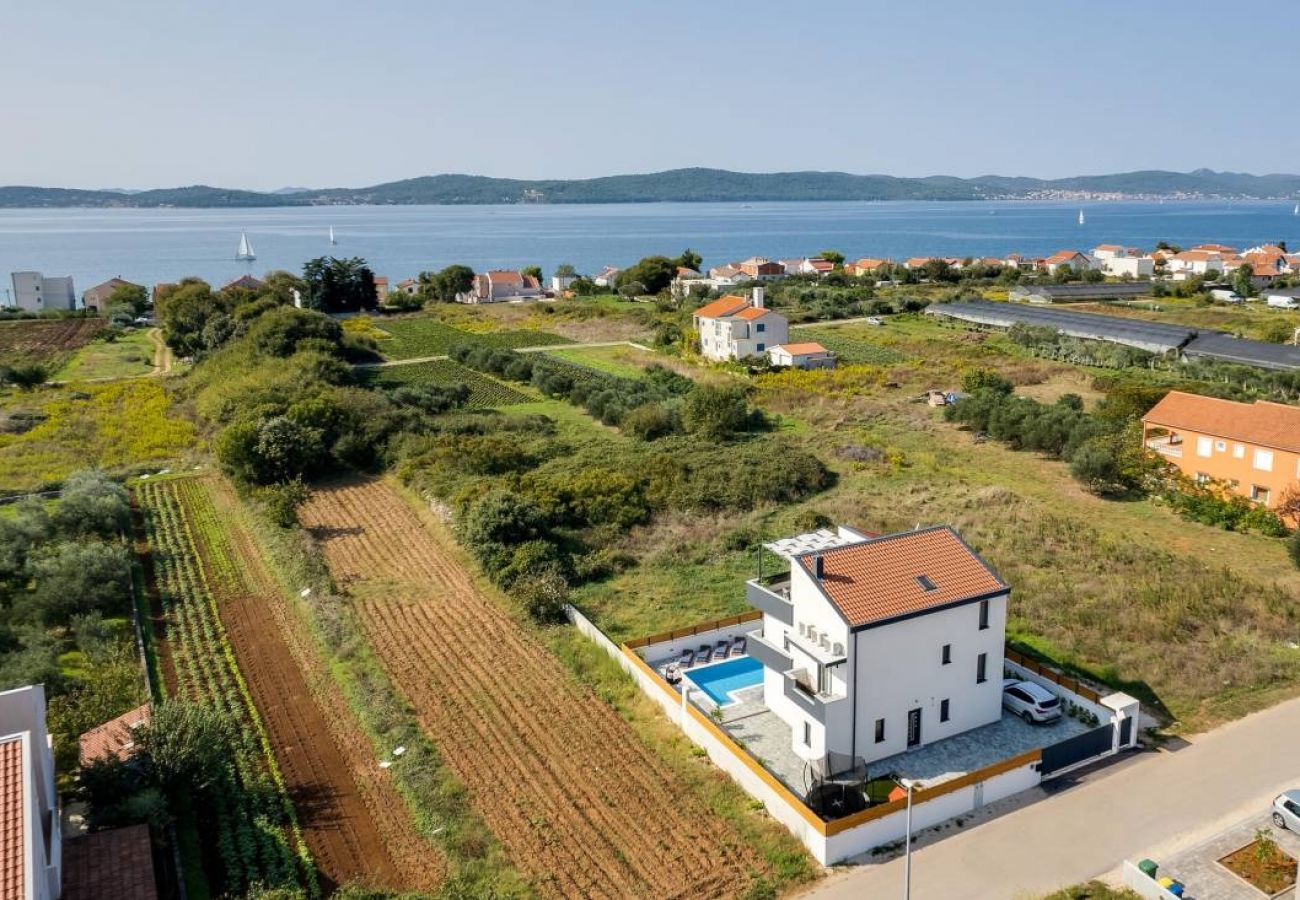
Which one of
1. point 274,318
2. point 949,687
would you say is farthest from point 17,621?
point 274,318

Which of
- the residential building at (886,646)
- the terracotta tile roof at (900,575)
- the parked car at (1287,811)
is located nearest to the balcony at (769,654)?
the residential building at (886,646)

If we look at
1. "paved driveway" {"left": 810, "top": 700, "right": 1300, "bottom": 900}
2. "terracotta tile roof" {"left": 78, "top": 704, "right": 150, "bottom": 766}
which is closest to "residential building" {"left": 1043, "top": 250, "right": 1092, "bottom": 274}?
"paved driveway" {"left": 810, "top": 700, "right": 1300, "bottom": 900}

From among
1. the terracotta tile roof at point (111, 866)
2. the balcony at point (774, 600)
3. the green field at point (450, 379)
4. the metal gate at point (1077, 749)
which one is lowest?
the metal gate at point (1077, 749)

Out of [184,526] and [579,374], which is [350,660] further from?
[579,374]

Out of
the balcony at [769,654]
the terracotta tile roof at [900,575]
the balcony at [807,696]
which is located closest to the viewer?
the balcony at [807,696]

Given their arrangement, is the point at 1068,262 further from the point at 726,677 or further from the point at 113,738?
the point at 113,738

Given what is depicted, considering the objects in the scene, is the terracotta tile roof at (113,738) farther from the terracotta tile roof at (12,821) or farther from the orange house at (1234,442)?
the orange house at (1234,442)
